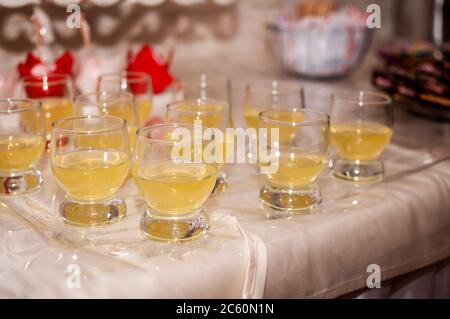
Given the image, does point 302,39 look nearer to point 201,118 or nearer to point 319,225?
point 201,118

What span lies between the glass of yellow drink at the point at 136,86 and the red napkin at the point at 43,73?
77mm

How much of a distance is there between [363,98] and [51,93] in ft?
1.77

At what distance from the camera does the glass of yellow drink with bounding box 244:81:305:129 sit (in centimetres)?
109

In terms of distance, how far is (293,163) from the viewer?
0.84m

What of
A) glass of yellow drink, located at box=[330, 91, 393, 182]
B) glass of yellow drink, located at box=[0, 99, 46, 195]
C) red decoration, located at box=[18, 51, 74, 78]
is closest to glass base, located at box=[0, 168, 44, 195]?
glass of yellow drink, located at box=[0, 99, 46, 195]

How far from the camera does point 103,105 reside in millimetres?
969

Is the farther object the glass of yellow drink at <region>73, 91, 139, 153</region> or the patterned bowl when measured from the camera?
the patterned bowl

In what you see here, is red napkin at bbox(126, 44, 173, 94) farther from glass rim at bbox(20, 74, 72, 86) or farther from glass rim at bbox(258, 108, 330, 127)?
glass rim at bbox(258, 108, 330, 127)

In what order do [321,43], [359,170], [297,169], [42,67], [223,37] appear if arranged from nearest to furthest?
[297,169]
[359,170]
[42,67]
[321,43]
[223,37]

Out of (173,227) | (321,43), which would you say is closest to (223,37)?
(321,43)

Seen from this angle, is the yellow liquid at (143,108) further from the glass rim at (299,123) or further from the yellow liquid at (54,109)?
the glass rim at (299,123)

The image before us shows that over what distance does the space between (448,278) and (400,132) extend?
311 mm

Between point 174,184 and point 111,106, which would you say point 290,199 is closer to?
point 174,184

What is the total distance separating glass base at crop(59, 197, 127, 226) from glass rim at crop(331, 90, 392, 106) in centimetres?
41
